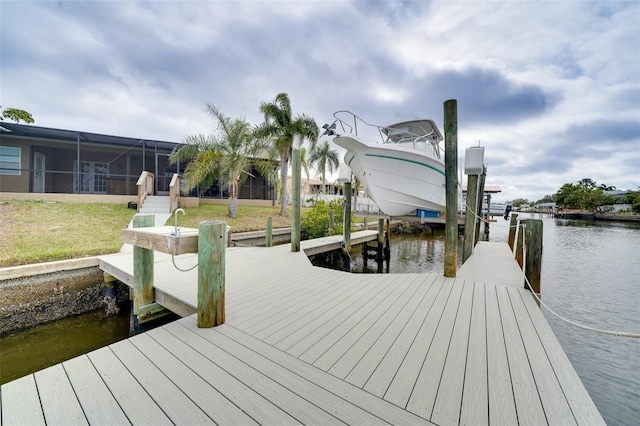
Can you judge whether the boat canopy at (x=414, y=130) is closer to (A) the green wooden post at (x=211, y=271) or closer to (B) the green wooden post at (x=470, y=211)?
(B) the green wooden post at (x=470, y=211)

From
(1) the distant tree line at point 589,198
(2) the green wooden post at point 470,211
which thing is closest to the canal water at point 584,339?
(2) the green wooden post at point 470,211

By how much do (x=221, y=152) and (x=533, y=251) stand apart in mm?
11106

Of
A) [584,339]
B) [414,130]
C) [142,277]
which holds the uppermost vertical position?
[414,130]

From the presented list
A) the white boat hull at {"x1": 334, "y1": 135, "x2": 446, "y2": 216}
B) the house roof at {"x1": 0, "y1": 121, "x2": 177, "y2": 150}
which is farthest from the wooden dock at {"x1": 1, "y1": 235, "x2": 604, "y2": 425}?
the house roof at {"x1": 0, "y1": 121, "x2": 177, "y2": 150}

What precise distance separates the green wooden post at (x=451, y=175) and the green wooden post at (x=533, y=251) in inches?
37.8

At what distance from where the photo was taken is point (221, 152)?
10898 mm

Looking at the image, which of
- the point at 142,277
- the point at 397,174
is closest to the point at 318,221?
the point at 397,174

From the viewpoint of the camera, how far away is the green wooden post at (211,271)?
2.35 meters

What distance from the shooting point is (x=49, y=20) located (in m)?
7.43

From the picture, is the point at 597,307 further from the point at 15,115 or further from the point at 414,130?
the point at 15,115

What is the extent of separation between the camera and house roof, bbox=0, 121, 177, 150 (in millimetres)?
10010

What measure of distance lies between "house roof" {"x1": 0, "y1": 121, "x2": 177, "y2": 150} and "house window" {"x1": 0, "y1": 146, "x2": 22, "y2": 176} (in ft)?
3.05

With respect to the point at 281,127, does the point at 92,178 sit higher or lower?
lower

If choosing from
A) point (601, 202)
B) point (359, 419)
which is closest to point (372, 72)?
point (359, 419)
